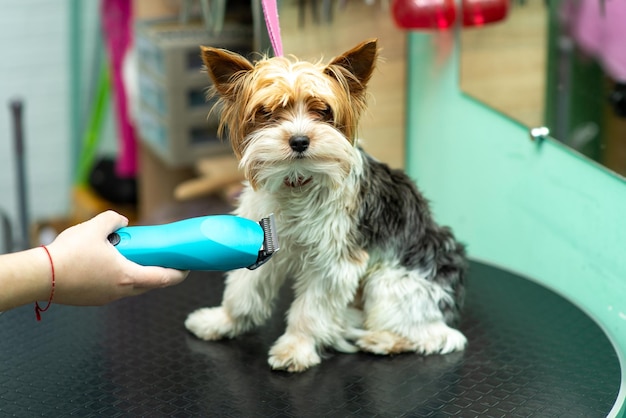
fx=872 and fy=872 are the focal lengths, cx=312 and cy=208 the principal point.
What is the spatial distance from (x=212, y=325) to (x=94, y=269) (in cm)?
36

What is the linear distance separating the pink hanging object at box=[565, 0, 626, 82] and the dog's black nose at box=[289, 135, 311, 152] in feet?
2.40

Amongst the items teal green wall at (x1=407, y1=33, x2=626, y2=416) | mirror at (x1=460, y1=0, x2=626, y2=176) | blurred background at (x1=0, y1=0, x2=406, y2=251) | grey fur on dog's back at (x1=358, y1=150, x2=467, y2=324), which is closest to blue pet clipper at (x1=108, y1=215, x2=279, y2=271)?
grey fur on dog's back at (x1=358, y1=150, x2=467, y2=324)

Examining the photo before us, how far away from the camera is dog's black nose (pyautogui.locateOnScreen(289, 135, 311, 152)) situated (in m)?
1.08

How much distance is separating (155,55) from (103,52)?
0.73 metres

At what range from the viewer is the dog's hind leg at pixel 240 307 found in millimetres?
1291

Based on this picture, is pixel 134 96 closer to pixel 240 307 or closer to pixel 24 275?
pixel 240 307

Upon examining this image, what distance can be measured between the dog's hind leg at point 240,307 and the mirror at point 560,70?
1.96 ft

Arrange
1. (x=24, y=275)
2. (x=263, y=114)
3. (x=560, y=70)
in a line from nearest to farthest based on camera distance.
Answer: (x=24, y=275) < (x=263, y=114) < (x=560, y=70)

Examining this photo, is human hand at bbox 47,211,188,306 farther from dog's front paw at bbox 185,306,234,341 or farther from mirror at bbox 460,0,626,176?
mirror at bbox 460,0,626,176

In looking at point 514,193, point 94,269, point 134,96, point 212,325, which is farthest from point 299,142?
point 134,96

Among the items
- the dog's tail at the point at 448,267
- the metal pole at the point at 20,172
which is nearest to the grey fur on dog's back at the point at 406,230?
the dog's tail at the point at 448,267

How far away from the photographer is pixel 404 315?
4.18ft

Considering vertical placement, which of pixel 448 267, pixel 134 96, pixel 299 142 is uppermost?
pixel 299 142

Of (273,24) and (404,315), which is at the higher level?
(273,24)
